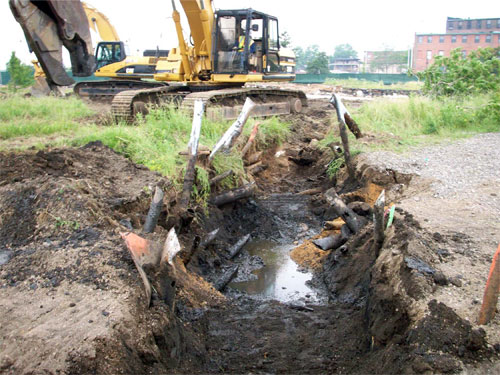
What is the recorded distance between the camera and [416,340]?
10.4 feet

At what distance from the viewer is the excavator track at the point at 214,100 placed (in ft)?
34.0

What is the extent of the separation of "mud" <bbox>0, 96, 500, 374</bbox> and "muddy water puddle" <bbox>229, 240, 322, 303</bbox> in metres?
0.03

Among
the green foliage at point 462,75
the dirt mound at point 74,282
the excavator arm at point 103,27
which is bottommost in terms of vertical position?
the dirt mound at point 74,282

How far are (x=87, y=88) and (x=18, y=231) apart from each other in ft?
44.5

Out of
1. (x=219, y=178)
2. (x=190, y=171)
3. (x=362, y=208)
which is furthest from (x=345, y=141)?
(x=190, y=171)

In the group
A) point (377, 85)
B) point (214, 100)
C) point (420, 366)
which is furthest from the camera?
point (377, 85)

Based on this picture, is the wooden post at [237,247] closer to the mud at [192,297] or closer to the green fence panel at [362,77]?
the mud at [192,297]

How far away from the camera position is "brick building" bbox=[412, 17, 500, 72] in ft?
172

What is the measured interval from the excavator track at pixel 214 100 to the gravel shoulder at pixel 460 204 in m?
3.74

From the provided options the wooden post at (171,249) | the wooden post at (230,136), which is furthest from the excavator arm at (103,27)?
the wooden post at (171,249)

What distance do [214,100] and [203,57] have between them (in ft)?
6.42

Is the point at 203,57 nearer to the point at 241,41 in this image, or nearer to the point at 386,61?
the point at 241,41

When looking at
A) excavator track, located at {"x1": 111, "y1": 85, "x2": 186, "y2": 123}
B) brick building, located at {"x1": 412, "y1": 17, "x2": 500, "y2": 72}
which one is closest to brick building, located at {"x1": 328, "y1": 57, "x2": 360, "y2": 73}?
brick building, located at {"x1": 412, "y1": 17, "x2": 500, "y2": 72}

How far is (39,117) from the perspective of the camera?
10289 millimetres
